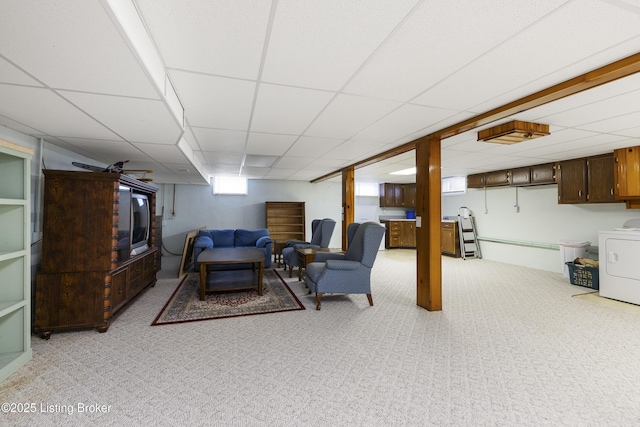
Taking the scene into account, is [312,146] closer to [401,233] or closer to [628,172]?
[628,172]

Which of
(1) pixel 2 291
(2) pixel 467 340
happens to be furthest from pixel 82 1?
(2) pixel 467 340

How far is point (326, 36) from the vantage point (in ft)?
5.05

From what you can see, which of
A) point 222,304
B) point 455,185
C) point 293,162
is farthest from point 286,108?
point 455,185

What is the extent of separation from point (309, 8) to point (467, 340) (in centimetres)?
294

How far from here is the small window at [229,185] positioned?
25.7ft

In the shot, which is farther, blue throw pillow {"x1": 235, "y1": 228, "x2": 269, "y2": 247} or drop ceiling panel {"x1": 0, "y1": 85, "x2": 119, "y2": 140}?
blue throw pillow {"x1": 235, "y1": 228, "x2": 269, "y2": 247}

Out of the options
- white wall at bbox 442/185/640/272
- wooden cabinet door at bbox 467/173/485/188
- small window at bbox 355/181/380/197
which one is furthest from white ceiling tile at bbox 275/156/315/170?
white wall at bbox 442/185/640/272

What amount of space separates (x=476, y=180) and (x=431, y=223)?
446 centimetres

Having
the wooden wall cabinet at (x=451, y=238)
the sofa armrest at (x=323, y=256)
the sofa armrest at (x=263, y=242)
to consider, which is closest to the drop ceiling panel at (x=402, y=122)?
the sofa armrest at (x=323, y=256)

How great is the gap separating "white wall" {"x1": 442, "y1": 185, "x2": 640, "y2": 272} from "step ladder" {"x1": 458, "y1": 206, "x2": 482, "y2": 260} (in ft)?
0.42

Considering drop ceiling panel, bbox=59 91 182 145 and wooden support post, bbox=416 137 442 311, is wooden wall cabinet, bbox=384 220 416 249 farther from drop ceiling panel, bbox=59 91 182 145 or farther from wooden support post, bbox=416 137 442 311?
drop ceiling panel, bbox=59 91 182 145

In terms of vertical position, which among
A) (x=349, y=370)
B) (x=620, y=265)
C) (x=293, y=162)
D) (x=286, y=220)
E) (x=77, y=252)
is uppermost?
(x=293, y=162)

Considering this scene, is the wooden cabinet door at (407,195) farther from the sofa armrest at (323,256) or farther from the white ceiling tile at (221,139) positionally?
the white ceiling tile at (221,139)

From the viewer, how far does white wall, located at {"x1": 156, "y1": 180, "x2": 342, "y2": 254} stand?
757 centimetres
